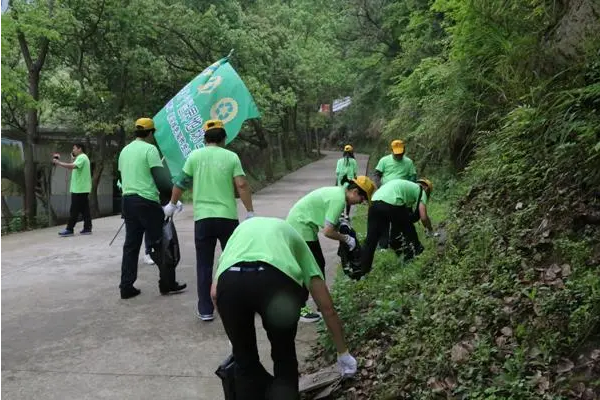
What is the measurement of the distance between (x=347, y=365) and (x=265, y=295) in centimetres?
109

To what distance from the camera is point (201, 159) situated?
5.16 metres

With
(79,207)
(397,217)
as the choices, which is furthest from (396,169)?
(79,207)

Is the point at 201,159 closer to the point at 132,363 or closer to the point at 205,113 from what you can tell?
the point at 205,113

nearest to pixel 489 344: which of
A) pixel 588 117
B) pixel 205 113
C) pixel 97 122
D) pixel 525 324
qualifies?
pixel 525 324

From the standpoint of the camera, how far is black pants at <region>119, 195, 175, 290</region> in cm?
589

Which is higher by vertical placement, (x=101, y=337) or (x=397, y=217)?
(x=397, y=217)

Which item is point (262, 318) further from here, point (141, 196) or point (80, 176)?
point (80, 176)

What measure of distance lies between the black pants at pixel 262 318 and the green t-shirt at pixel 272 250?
48mm

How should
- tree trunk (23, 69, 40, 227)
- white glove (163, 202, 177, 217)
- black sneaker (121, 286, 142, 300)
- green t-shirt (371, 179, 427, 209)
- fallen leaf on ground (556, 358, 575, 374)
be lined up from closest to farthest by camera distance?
fallen leaf on ground (556, 358, 575, 374), white glove (163, 202, 177, 217), black sneaker (121, 286, 142, 300), green t-shirt (371, 179, 427, 209), tree trunk (23, 69, 40, 227)

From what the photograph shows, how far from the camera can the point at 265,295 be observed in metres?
2.94

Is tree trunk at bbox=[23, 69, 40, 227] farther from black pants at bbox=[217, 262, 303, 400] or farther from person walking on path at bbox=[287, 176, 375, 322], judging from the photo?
black pants at bbox=[217, 262, 303, 400]

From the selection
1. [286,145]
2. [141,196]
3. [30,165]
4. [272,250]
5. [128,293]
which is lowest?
[128,293]

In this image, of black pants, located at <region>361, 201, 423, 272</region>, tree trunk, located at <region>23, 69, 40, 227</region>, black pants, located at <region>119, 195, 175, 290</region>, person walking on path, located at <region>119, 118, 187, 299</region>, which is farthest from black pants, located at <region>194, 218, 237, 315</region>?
tree trunk, located at <region>23, 69, 40, 227</region>

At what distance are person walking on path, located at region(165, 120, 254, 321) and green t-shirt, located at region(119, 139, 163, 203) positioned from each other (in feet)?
2.79
